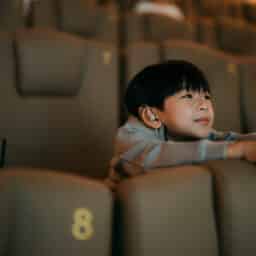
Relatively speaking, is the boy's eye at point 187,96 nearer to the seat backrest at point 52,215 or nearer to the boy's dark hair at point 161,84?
the boy's dark hair at point 161,84

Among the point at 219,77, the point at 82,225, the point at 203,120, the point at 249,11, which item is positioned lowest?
the point at 82,225

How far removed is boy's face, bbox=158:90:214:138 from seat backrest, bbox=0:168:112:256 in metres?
0.21

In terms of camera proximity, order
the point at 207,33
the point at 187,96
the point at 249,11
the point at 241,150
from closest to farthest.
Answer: the point at 241,150 < the point at 187,96 < the point at 207,33 < the point at 249,11

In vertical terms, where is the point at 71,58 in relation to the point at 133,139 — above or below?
above

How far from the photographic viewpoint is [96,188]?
1.00 feet

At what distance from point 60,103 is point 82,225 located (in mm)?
406

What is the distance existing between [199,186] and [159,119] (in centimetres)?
20

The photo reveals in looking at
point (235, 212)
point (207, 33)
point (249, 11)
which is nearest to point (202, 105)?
point (235, 212)

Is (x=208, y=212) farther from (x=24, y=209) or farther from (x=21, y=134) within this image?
(x=21, y=134)

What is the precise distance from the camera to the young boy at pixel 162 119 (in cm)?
45

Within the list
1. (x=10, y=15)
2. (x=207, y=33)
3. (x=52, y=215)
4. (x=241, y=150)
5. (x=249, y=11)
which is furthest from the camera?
(x=249, y=11)

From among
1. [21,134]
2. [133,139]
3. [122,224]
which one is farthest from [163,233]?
[21,134]

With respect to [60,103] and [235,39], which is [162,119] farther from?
[235,39]

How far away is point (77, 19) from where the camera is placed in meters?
0.96
